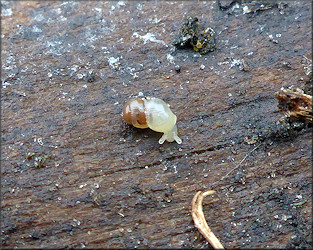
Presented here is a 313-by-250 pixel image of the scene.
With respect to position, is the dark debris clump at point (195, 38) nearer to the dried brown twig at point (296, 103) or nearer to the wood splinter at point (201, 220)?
the dried brown twig at point (296, 103)

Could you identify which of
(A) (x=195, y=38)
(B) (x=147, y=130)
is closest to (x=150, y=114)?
(B) (x=147, y=130)

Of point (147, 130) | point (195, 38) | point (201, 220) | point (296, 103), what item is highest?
point (195, 38)

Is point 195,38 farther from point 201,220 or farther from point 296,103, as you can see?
point 201,220

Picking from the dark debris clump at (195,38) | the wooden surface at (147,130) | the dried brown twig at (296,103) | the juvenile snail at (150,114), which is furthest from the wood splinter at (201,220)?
the dark debris clump at (195,38)

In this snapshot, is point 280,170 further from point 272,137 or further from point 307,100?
point 307,100

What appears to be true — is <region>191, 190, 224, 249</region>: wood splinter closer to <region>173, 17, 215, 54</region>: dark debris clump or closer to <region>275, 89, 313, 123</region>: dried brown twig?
<region>275, 89, 313, 123</region>: dried brown twig
